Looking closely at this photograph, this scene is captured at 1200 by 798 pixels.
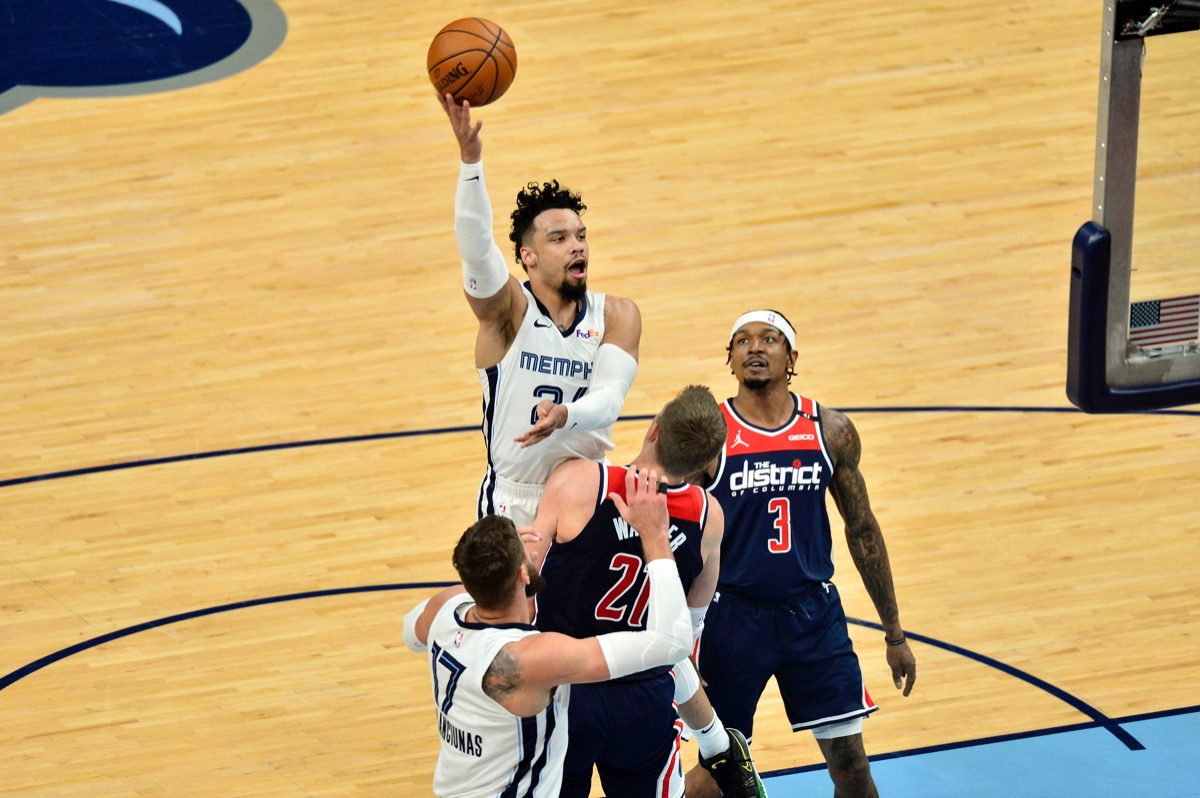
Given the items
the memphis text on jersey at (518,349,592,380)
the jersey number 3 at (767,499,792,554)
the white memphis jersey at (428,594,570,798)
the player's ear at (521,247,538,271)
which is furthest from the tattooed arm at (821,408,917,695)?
the white memphis jersey at (428,594,570,798)

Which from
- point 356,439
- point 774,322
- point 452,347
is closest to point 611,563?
point 774,322

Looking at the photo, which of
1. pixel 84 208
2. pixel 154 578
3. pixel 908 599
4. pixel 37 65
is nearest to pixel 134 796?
pixel 154 578

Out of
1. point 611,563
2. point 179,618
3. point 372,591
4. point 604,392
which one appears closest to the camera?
point 611,563

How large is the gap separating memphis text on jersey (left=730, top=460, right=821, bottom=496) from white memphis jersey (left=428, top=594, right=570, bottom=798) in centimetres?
149

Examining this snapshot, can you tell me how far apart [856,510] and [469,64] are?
2.40 metres

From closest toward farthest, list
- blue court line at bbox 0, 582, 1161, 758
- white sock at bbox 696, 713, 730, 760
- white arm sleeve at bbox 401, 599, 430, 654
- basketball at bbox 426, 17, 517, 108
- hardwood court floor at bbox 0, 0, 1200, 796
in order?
1. white arm sleeve at bbox 401, 599, 430, 654
2. white sock at bbox 696, 713, 730, 760
3. basketball at bbox 426, 17, 517, 108
4. blue court line at bbox 0, 582, 1161, 758
5. hardwood court floor at bbox 0, 0, 1200, 796

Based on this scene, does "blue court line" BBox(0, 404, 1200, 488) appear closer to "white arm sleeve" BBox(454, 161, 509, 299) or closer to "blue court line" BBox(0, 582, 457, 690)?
"blue court line" BBox(0, 582, 457, 690)

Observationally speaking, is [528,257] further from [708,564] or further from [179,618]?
[179,618]

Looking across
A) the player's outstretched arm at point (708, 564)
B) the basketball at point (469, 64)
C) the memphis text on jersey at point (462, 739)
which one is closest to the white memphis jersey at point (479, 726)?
the memphis text on jersey at point (462, 739)

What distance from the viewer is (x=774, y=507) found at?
685cm

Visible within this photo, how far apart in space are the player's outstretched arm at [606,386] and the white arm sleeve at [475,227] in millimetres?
561

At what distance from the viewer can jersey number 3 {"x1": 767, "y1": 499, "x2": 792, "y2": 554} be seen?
6844 millimetres

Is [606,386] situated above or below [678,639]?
above

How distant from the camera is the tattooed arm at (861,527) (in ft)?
22.5
